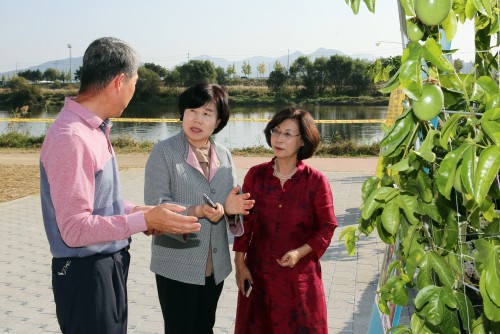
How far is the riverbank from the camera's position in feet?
33.8

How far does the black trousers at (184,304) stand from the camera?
290cm

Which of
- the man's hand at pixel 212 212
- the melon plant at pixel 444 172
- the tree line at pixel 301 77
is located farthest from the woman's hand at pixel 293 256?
the tree line at pixel 301 77

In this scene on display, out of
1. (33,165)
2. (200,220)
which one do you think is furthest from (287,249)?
(33,165)

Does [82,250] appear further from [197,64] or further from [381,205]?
[197,64]

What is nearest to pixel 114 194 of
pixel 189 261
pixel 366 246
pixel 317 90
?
pixel 189 261

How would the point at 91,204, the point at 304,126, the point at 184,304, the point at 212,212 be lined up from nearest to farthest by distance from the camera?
the point at 91,204, the point at 212,212, the point at 184,304, the point at 304,126

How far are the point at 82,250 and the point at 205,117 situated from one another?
1.04m

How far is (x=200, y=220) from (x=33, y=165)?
11.2m

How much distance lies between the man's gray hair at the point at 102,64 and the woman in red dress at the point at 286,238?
1.18 m

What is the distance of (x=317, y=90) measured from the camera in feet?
223

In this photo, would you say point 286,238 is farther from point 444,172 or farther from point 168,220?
point 444,172

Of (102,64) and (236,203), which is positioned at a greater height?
(102,64)

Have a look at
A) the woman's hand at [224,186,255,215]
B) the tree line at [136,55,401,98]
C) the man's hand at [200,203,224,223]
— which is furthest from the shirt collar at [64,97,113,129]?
the tree line at [136,55,401,98]

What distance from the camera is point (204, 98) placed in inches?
116
